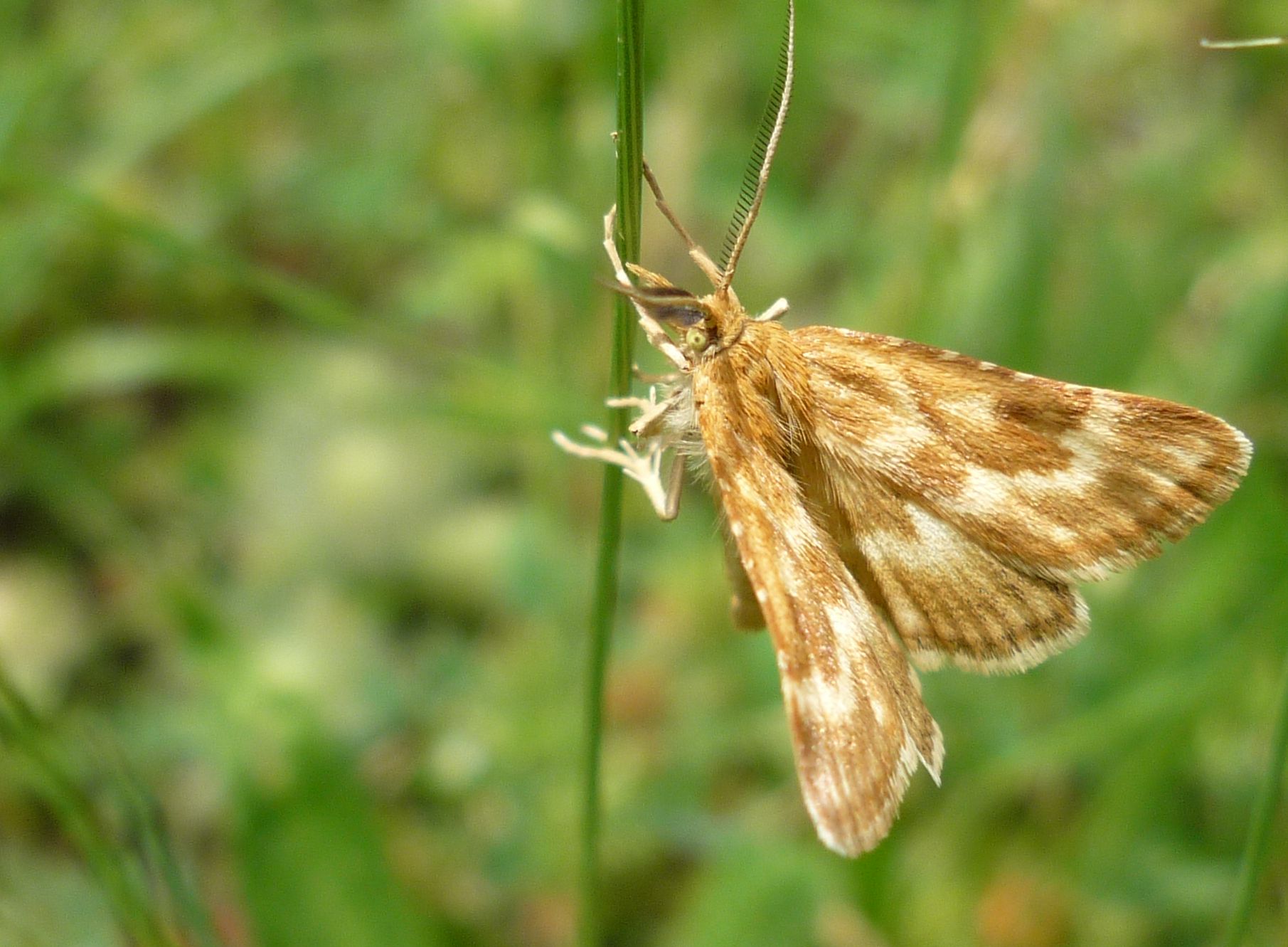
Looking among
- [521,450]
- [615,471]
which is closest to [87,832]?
[615,471]

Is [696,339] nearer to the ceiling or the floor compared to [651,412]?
nearer to the ceiling

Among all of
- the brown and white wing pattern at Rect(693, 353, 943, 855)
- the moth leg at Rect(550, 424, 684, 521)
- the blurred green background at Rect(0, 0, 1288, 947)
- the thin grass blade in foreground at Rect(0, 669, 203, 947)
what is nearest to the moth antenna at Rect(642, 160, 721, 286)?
the brown and white wing pattern at Rect(693, 353, 943, 855)

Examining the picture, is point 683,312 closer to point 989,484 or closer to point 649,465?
point 649,465

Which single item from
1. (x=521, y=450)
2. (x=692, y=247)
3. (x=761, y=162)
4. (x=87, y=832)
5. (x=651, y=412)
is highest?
(x=761, y=162)

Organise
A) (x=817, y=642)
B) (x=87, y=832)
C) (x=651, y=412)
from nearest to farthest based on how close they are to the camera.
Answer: (x=817, y=642), (x=87, y=832), (x=651, y=412)

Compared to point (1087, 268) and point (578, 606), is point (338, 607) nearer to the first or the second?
point (578, 606)

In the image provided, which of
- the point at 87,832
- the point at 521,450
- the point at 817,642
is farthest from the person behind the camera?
the point at 521,450

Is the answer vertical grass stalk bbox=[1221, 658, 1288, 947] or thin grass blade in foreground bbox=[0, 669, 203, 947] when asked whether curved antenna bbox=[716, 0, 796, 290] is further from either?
thin grass blade in foreground bbox=[0, 669, 203, 947]
